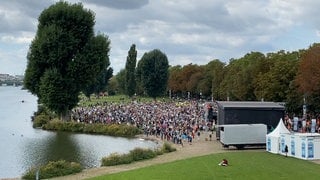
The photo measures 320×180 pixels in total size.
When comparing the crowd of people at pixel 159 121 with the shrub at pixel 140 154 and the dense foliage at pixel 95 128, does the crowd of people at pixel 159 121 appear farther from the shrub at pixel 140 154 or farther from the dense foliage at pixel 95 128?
the shrub at pixel 140 154

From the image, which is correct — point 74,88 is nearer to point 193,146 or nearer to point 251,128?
point 193,146

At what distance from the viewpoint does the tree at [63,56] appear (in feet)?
262

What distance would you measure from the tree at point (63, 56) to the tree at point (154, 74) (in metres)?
75.3

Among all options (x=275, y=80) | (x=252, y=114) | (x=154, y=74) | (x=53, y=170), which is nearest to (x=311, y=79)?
(x=275, y=80)

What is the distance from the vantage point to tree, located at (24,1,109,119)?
262ft

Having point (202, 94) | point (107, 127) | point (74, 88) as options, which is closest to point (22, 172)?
point (107, 127)

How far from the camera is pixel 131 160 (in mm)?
46250

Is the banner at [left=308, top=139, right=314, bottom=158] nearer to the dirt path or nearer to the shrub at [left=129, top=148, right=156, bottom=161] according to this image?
the dirt path

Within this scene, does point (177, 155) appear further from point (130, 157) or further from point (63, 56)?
point (63, 56)

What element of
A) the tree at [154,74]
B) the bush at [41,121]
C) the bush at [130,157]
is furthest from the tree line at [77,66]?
the tree at [154,74]

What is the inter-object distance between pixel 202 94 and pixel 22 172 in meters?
124

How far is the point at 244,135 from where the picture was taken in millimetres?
50406

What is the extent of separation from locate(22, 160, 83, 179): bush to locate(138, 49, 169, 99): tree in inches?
4659

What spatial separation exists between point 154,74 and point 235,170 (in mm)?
123762
